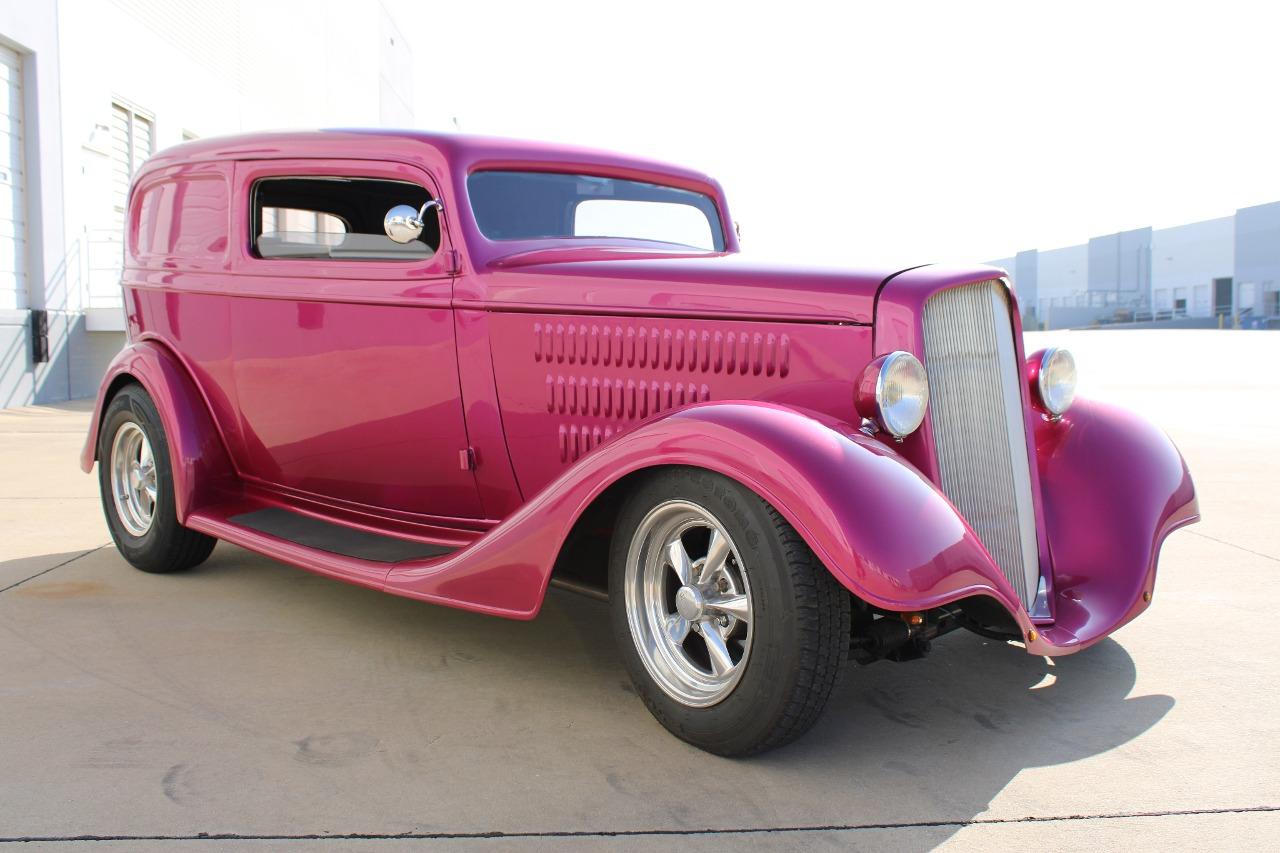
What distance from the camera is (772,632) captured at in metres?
2.51

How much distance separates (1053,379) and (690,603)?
5.53ft

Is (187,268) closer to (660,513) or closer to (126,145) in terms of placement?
(660,513)

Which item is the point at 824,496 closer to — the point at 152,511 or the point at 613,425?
the point at 613,425

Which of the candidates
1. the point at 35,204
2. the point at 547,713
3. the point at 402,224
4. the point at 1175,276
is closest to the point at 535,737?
the point at 547,713

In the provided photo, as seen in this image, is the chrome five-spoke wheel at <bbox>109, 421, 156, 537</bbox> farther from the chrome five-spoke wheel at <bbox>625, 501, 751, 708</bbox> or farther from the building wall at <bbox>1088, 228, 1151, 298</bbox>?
the building wall at <bbox>1088, 228, 1151, 298</bbox>

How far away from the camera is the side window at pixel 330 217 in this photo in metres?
3.89

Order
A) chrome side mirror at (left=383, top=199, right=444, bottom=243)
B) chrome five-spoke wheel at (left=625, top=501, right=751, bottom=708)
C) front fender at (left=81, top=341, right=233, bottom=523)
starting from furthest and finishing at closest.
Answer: front fender at (left=81, top=341, right=233, bottom=523) < chrome side mirror at (left=383, top=199, right=444, bottom=243) < chrome five-spoke wheel at (left=625, top=501, right=751, bottom=708)

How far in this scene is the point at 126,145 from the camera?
13133 millimetres

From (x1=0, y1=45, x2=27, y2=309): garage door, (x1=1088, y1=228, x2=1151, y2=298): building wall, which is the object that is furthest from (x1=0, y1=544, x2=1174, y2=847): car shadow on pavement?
(x1=1088, y1=228, x2=1151, y2=298): building wall

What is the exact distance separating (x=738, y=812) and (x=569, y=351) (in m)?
1.50

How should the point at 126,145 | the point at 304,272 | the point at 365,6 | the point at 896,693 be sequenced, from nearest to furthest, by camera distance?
the point at 896,693 < the point at 304,272 < the point at 126,145 < the point at 365,6

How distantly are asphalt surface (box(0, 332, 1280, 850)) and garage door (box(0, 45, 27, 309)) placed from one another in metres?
7.40

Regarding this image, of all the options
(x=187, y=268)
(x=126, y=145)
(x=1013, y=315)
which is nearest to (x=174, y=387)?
(x=187, y=268)

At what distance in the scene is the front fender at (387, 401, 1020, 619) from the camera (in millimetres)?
2371
